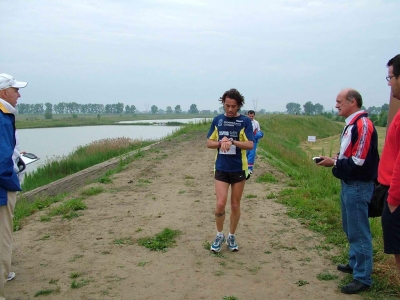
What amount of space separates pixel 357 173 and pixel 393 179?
0.75m

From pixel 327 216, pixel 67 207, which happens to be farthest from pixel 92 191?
pixel 327 216

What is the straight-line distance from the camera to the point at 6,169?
3525 mm

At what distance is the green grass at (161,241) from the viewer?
17.0 feet

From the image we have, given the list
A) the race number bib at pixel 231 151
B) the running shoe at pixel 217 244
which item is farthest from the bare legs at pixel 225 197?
the race number bib at pixel 231 151

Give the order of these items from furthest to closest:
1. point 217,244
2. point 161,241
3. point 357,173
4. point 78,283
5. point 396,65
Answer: point 161,241, point 217,244, point 78,283, point 357,173, point 396,65

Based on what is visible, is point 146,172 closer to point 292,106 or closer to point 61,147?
point 61,147

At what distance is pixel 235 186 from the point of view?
16.0 feet

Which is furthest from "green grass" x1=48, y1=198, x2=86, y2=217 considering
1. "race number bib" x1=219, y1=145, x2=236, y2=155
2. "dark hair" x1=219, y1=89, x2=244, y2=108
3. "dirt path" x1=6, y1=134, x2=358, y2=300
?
"dark hair" x1=219, y1=89, x2=244, y2=108

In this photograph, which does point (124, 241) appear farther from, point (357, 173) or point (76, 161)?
point (76, 161)

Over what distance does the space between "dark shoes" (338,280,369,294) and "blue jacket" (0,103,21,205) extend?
127 inches

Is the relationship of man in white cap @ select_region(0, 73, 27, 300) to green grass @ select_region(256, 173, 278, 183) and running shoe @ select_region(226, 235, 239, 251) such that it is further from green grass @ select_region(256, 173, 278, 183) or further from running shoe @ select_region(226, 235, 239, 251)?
green grass @ select_region(256, 173, 278, 183)

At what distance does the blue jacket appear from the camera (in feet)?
11.5

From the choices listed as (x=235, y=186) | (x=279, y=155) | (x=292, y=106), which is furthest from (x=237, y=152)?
(x=292, y=106)

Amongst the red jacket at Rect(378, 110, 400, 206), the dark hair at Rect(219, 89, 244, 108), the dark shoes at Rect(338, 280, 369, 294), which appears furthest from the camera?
the dark hair at Rect(219, 89, 244, 108)
